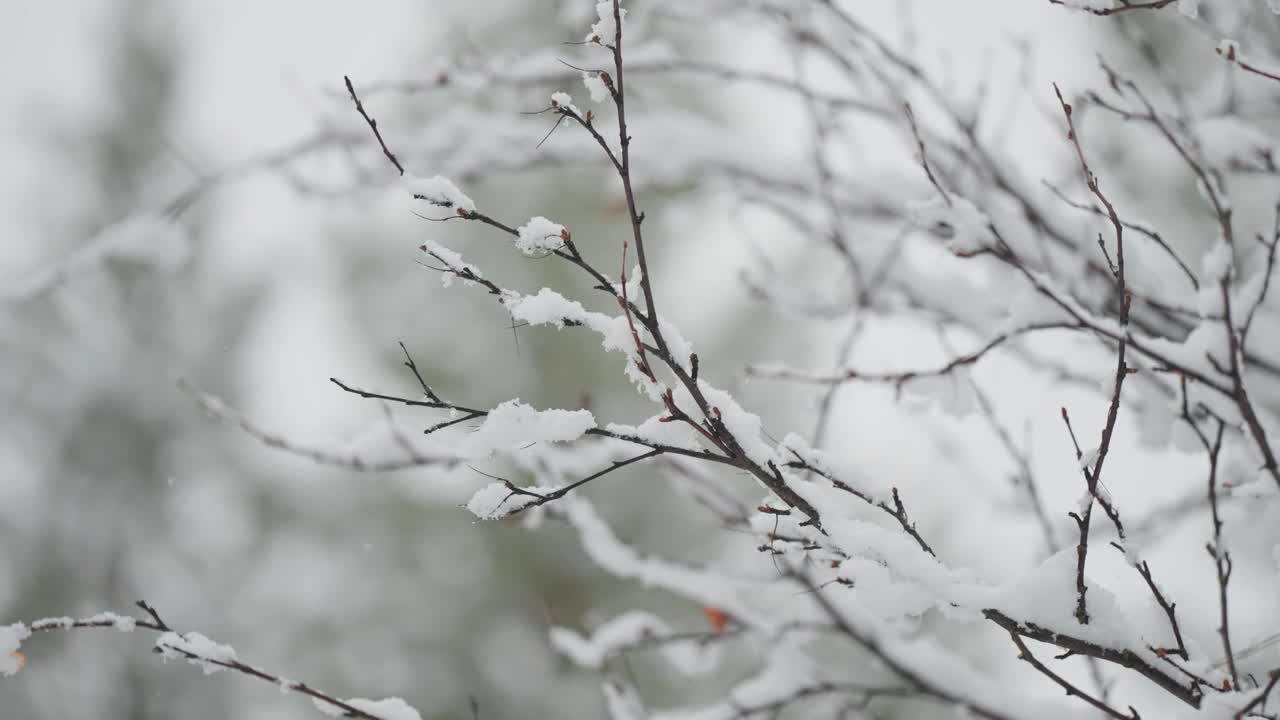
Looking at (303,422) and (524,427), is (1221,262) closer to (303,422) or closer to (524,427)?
(524,427)

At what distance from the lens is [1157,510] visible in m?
2.10

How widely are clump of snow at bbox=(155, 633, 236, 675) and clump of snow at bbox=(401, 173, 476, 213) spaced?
2.14 ft

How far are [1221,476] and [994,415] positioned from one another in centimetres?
47

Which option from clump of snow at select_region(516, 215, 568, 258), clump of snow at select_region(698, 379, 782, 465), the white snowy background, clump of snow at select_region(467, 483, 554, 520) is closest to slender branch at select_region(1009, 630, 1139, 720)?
clump of snow at select_region(698, 379, 782, 465)

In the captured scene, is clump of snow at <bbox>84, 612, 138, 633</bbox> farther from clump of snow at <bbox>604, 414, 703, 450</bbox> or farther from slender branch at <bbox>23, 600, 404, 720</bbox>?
clump of snow at <bbox>604, 414, 703, 450</bbox>

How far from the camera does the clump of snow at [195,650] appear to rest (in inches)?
38.8

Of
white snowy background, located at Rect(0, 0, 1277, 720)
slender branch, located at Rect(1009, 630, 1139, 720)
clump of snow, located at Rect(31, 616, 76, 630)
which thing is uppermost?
white snowy background, located at Rect(0, 0, 1277, 720)

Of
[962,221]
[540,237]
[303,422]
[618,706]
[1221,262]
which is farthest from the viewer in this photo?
[303,422]

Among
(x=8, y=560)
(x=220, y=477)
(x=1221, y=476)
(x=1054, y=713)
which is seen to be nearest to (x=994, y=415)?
(x=1221, y=476)

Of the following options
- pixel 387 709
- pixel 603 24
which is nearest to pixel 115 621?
pixel 387 709

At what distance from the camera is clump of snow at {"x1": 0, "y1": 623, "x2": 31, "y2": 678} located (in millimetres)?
1015

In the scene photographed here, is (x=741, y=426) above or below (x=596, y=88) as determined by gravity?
below

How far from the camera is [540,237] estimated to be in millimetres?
828

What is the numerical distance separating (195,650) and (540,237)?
0.73m
